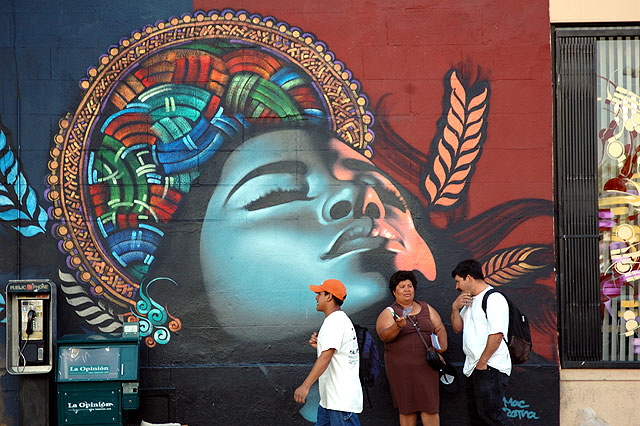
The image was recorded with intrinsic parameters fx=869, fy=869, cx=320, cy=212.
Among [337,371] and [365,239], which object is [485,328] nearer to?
[337,371]

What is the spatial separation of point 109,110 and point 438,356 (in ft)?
13.2

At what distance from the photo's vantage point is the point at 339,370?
6840 mm

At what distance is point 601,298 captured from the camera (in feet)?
28.5

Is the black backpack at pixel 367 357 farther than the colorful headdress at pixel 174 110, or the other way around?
the colorful headdress at pixel 174 110

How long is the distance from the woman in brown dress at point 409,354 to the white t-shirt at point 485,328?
442 mm

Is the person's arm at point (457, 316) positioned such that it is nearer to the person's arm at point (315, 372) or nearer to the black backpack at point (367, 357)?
the black backpack at point (367, 357)

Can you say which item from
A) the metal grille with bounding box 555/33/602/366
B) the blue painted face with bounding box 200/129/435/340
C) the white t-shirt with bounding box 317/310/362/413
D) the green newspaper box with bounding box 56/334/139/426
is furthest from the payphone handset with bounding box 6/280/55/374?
the metal grille with bounding box 555/33/602/366

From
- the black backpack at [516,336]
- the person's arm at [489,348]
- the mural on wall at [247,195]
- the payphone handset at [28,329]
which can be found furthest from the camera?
the mural on wall at [247,195]

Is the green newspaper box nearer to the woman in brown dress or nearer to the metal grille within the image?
the woman in brown dress

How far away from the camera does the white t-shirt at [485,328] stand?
7.46 metres

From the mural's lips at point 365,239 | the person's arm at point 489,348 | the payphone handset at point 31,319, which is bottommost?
the person's arm at point 489,348

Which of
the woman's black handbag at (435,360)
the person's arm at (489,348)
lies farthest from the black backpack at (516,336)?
the woman's black handbag at (435,360)

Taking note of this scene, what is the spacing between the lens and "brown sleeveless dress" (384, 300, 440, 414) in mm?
7953

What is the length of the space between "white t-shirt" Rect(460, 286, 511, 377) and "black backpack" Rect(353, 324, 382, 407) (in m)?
0.82
